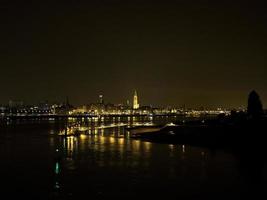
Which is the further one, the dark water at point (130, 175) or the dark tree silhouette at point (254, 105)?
the dark tree silhouette at point (254, 105)

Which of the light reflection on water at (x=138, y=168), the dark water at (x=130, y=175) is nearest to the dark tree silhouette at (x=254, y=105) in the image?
the light reflection on water at (x=138, y=168)

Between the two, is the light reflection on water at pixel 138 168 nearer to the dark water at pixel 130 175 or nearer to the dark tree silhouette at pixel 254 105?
the dark water at pixel 130 175

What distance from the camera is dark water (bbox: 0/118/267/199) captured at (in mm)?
13336

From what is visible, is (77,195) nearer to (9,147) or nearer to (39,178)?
(39,178)

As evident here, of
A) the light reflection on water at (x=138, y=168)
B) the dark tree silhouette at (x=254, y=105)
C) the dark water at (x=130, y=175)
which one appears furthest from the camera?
the dark tree silhouette at (x=254, y=105)

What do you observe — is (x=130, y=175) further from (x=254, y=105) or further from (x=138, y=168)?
(x=254, y=105)

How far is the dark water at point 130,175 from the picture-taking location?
13.3 meters

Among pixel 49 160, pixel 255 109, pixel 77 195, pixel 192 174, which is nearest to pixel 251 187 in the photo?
pixel 192 174

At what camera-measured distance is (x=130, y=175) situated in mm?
16406

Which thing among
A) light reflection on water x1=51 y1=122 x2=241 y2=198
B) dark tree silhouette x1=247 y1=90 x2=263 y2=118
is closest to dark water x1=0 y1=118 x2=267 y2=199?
light reflection on water x1=51 y1=122 x2=241 y2=198

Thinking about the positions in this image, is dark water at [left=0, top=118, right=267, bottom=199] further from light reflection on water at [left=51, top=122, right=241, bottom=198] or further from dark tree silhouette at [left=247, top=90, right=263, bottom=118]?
dark tree silhouette at [left=247, top=90, right=263, bottom=118]

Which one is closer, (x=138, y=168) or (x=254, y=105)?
(x=138, y=168)

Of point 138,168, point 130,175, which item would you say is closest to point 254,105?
point 138,168

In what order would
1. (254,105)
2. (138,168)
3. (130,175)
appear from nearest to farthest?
(130,175) < (138,168) < (254,105)
